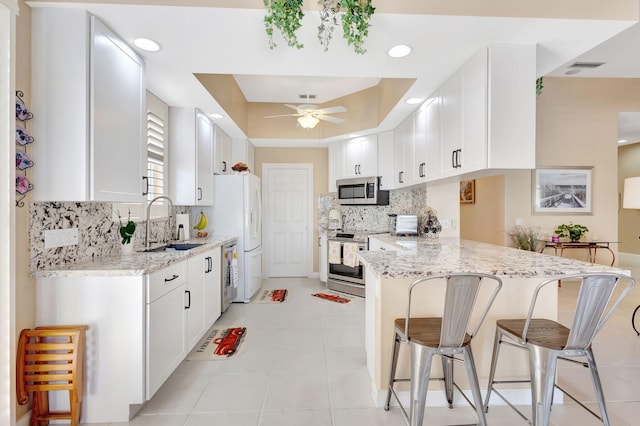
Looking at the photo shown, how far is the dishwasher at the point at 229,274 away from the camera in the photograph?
11.3 ft

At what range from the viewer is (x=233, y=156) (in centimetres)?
477

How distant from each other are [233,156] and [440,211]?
10.5 ft

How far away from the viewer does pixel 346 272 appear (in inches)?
173

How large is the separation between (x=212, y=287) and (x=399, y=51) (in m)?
2.69

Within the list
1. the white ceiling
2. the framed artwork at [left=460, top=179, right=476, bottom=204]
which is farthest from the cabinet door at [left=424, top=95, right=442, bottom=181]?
the framed artwork at [left=460, top=179, right=476, bottom=204]

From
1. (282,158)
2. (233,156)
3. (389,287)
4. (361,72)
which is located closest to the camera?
(389,287)

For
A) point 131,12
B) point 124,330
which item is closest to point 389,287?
point 124,330

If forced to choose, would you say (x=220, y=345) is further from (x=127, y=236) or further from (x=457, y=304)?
(x=457, y=304)

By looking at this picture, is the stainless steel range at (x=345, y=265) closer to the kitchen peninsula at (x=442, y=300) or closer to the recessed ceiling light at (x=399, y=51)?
the kitchen peninsula at (x=442, y=300)

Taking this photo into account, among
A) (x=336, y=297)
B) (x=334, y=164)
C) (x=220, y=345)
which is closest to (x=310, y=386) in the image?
(x=220, y=345)

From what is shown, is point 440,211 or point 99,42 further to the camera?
point 440,211

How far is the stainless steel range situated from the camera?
13.9 feet

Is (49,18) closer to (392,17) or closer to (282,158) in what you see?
(392,17)

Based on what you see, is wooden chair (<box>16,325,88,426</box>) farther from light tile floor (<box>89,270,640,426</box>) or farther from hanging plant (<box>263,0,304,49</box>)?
hanging plant (<box>263,0,304,49</box>)
